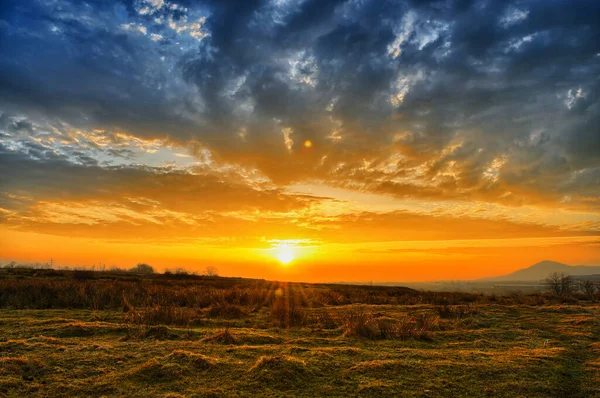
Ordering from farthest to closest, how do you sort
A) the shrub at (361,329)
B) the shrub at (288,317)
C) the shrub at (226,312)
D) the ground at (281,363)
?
Result: the shrub at (226,312), the shrub at (288,317), the shrub at (361,329), the ground at (281,363)

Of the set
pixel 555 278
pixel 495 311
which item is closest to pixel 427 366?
pixel 495 311

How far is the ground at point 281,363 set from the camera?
7309 millimetres

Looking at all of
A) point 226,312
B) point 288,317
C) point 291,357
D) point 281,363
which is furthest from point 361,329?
point 226,312

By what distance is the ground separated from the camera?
7309 millimetres

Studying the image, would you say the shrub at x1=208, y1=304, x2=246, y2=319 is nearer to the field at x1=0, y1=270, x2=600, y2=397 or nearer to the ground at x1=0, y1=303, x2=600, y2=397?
the field at x1=0, y1=270, x2=600, y2=397

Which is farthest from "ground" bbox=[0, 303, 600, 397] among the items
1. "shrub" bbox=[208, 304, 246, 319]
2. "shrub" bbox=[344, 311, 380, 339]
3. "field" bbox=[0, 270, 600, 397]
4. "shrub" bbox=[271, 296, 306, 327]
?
"shrub" bbox=[208, 304, 246, 319]

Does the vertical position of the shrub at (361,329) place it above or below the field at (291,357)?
above

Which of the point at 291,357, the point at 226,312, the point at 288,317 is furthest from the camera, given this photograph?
the point at 226,312

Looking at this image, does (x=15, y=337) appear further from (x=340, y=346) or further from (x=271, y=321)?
(x=340, y=346)

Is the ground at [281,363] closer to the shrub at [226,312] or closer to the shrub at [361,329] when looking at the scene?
the shrub at [361,329]

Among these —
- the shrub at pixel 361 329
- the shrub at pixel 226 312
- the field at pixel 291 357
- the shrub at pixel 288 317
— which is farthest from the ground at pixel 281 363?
the shrub at pixel 226 312

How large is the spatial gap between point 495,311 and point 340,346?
1399 centimetres

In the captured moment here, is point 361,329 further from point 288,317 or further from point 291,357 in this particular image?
point 291,357

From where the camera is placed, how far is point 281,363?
827cm
